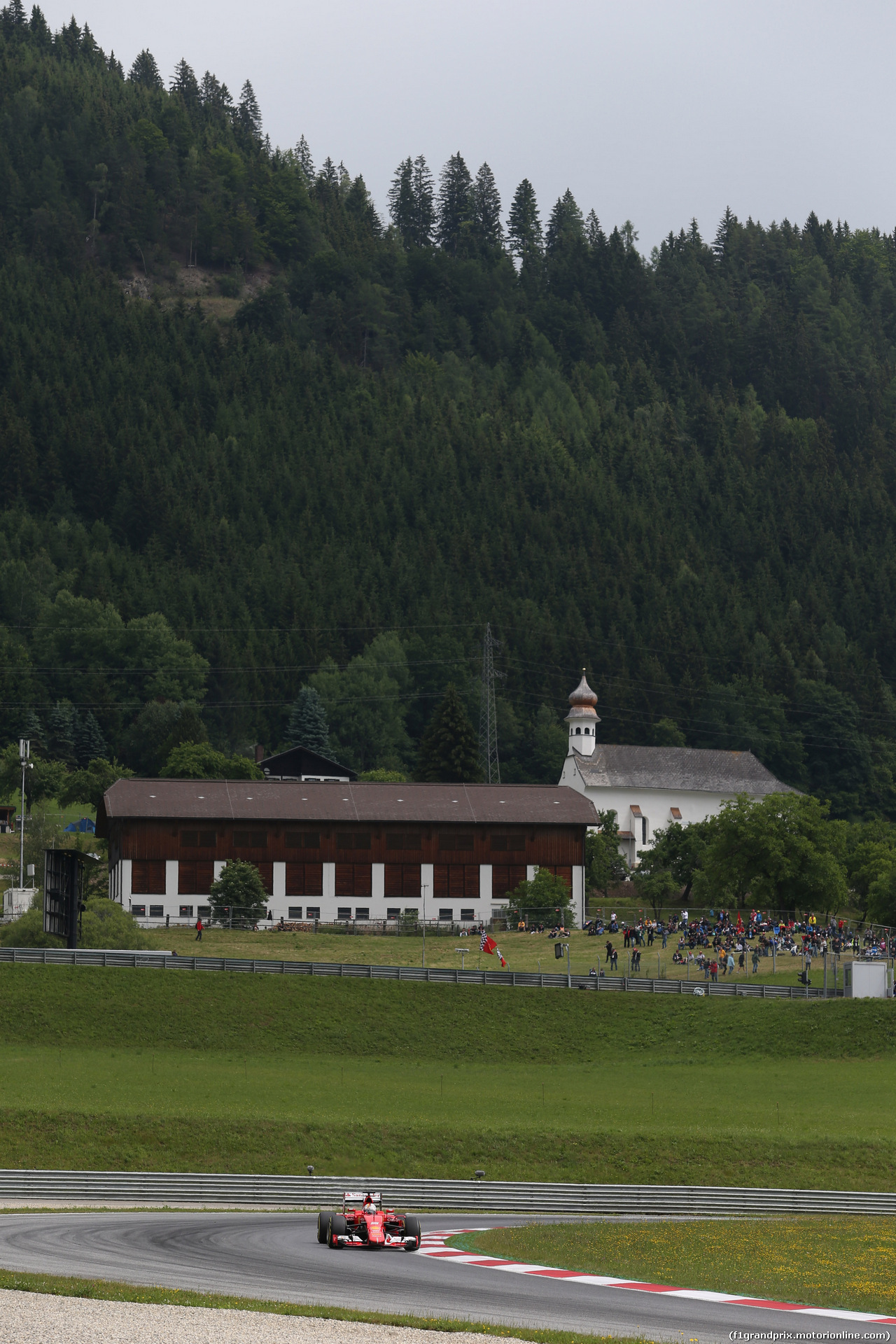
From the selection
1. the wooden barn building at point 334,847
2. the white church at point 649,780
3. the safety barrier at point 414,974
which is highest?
the white church at point 649,780

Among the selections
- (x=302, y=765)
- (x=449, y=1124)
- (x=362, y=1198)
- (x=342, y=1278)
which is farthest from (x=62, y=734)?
(x=342, y=1278)

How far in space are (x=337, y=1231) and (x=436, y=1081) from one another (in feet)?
87.9

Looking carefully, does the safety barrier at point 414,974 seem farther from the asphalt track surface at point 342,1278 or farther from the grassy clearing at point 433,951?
the asphalt track surface at point 342,1278

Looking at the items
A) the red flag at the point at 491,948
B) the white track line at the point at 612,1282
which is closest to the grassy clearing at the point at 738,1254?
the white track line at the point at 612,1282

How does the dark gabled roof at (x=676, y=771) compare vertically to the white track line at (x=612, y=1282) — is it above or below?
above

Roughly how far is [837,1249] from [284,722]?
17066 centimetres

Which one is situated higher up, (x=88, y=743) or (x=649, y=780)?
(x=88, y=743)

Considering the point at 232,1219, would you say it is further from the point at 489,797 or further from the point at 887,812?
the point at 887,812

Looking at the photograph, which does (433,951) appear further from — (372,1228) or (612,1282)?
(612,1282)

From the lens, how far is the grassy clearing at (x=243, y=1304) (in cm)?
1908

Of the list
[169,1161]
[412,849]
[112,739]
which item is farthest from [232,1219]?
[112,739]

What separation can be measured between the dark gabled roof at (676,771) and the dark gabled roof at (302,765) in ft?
78.2

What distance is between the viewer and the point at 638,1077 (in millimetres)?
54438

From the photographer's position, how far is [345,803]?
9894 centimetres
